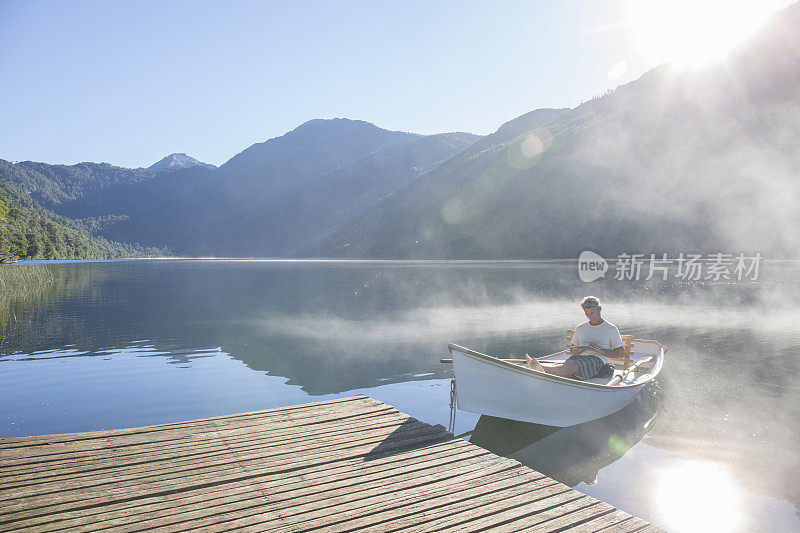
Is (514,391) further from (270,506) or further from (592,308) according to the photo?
(270,506)

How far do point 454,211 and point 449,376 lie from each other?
139 meters

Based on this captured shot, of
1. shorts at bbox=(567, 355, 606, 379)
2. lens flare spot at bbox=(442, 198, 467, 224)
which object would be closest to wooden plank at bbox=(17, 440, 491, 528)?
shorts at bbox=(567, 355, 606, 379)

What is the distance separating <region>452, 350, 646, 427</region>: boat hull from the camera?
9.70m

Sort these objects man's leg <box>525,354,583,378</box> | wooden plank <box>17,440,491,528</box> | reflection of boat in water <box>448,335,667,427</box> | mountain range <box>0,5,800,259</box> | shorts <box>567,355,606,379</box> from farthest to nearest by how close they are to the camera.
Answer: mountain range <box>0,5,800,259</box>
shorts <box>567,355,606,379</box>
man's leg <box>525,354,583,378</box>
reflection of boat in water <box>448,335,667,427</box>
wooden plank <box>17,440,491,528</box>

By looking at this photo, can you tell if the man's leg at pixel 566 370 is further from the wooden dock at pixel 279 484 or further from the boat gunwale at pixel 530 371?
the wooden dock at pixel 279 484

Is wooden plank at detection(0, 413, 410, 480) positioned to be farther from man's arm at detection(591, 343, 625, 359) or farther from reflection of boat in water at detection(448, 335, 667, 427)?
man's arm at detection(591, 343, 625, 359)

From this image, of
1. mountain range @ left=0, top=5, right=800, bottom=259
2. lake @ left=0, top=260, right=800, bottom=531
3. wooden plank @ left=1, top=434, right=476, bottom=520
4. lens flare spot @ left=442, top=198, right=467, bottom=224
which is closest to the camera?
wooden plank @ left=1, top=434, right=476, bottom=520

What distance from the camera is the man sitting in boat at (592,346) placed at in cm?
1138

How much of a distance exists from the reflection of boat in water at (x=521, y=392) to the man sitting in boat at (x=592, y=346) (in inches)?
21.1

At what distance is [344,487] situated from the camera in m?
6.52

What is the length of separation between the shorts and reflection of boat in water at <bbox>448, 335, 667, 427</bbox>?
1.14 ft

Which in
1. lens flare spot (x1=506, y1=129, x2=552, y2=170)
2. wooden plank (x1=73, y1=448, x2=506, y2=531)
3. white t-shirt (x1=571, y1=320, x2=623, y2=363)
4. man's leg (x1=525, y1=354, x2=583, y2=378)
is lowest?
wooden plank (x1=73, y1=448, x2=506, y2=531)

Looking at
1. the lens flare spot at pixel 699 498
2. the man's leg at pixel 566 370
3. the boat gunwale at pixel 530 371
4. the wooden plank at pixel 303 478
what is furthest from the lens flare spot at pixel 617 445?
the wooden plank at pixel 303 478

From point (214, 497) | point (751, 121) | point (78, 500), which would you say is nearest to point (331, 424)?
point (214, 497)
